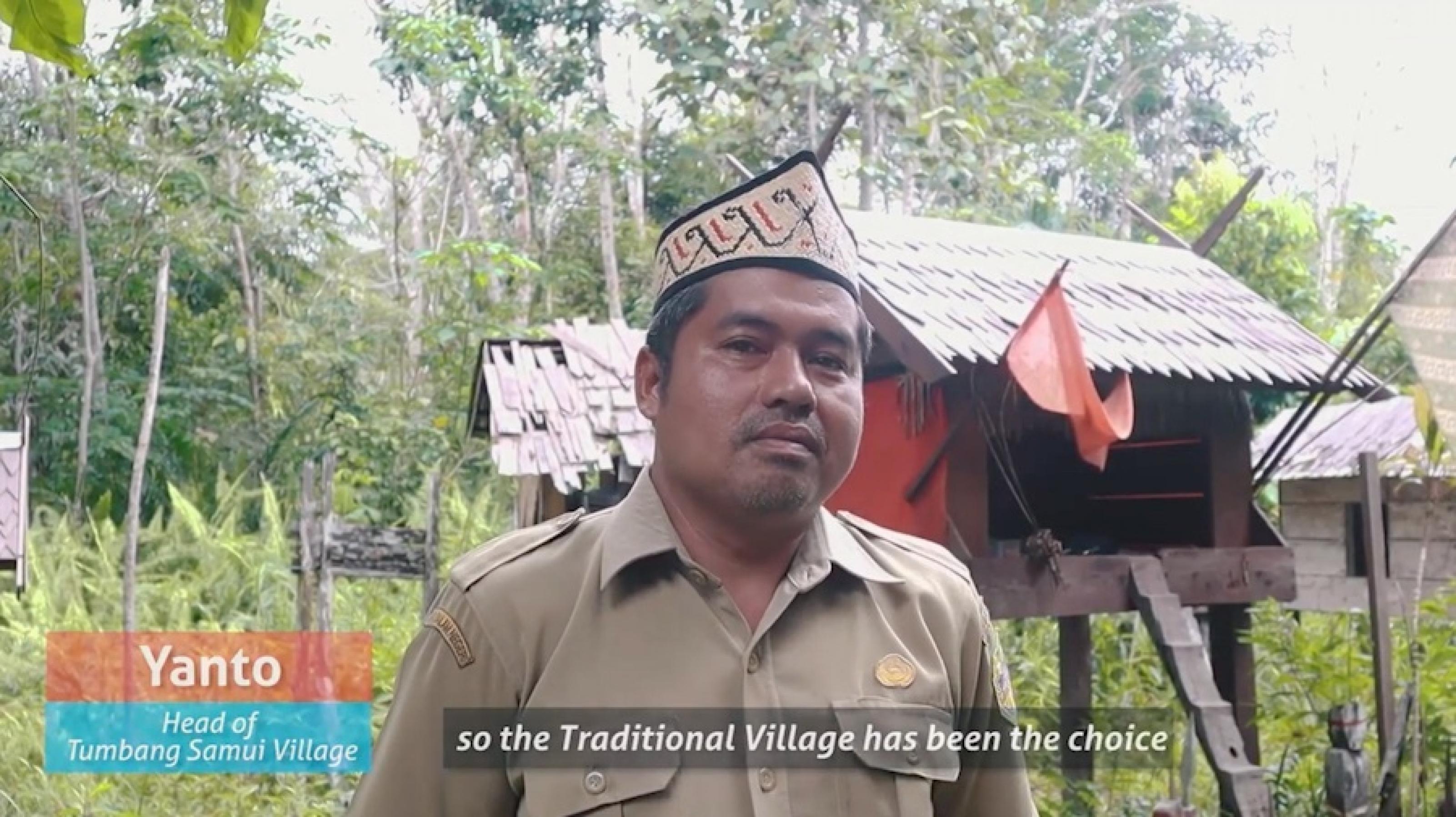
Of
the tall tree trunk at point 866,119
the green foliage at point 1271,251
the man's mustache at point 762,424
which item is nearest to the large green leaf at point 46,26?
the man's mustache at point 762,424

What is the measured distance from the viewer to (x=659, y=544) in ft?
5.59

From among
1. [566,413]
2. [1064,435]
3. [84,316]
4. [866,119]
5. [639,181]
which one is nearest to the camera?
[566,413]

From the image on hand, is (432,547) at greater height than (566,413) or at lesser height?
lesser

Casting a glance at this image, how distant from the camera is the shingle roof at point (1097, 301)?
17.9 feet

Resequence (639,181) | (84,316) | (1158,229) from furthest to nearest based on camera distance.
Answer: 1. (639,181)
2. (84,316)
3. (1158,229)

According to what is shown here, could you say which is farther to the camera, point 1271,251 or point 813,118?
point 1271,251

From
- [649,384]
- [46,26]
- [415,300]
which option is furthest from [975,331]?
[415,300]

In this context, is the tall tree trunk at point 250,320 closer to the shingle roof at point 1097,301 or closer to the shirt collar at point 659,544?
the shingle roof at point 1097,301

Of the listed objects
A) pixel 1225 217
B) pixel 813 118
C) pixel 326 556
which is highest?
pixel 813 118

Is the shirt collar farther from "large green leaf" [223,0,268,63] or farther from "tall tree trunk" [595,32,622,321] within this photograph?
"tall tree trunk" [595,32,622,321]

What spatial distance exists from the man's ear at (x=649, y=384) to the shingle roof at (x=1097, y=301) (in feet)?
10.6

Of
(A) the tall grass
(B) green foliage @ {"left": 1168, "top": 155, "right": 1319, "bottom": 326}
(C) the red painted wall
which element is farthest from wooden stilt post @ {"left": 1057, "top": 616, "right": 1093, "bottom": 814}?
(B) green foliage @ {"left": 1168, "top": 155, "right": 1319, "bottom": 326}

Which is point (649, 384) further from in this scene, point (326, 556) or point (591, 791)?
point (326, 556)

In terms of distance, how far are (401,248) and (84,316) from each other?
488cm
